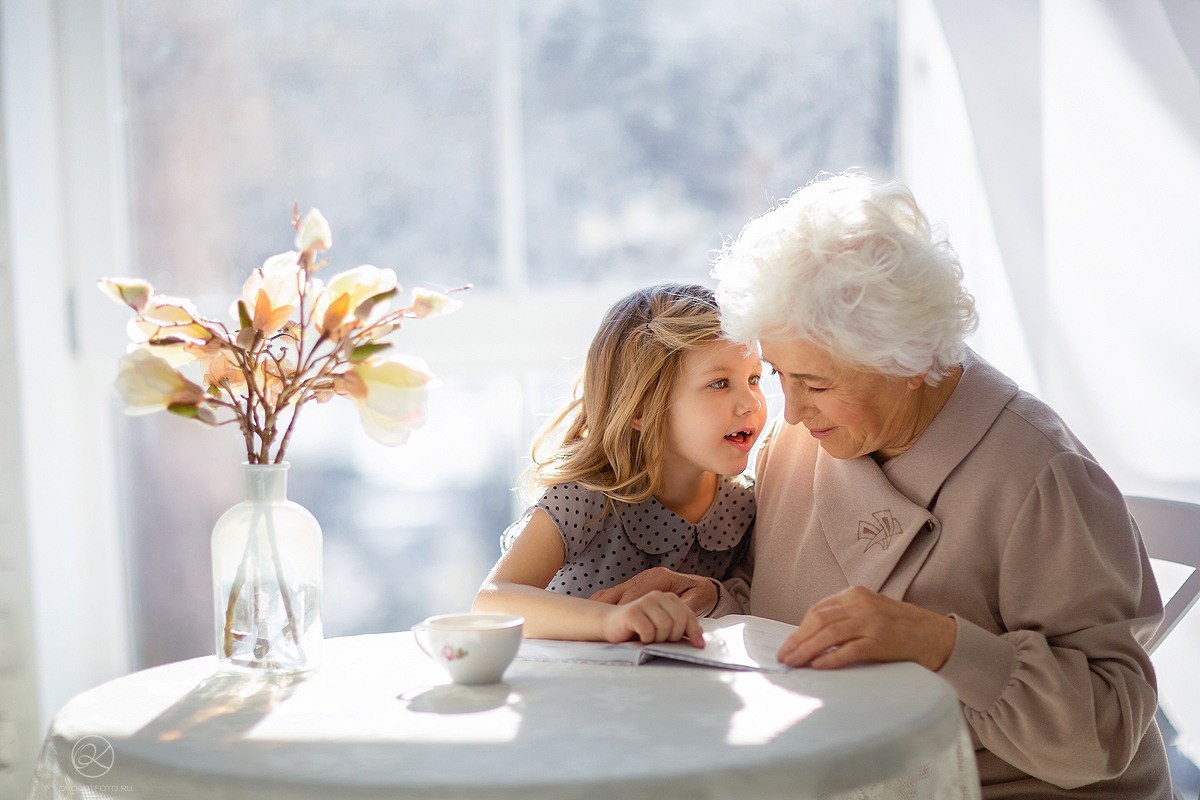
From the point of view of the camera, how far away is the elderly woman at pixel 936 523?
4.29 ft

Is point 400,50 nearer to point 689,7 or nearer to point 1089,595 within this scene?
point 689,7

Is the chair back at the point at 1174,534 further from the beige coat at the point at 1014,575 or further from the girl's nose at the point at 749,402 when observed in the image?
the girl's nose at the point at 749,402

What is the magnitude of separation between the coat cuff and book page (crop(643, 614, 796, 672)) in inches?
7.9

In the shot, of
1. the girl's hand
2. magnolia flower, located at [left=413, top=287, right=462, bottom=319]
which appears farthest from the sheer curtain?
→ magnolia flower, located at [left=413, top=287, right=462, bottom=319]

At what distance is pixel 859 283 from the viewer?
1.46 metres

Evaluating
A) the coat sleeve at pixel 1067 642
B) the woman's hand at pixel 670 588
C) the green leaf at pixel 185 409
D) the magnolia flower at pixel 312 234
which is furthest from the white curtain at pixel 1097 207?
the green leaf at pixel 185 409

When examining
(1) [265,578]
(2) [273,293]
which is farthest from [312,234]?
(1) [265,578]

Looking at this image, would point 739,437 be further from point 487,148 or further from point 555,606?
point 487,148

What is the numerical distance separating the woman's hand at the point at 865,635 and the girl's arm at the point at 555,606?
0.47 ft

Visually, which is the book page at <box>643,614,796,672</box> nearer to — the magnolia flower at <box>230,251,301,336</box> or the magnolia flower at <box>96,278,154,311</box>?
the magnolia flower at <box>230,251,301,336</box>

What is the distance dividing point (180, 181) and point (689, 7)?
1463 millimetres

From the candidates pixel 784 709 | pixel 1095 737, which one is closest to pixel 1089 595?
pixel 1095 737

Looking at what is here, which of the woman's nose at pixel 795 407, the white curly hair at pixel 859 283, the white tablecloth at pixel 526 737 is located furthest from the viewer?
the woman's nose at pixel 795 407

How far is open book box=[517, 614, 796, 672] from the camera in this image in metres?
1.28
